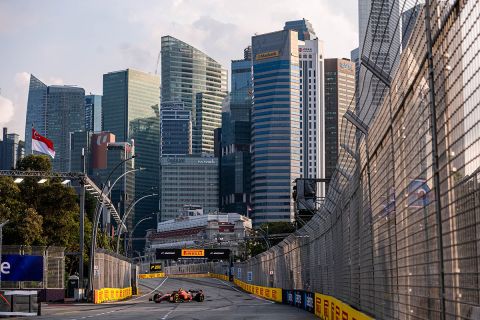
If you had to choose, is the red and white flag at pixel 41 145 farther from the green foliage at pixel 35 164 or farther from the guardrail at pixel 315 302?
the green foliage at pixel 35 164

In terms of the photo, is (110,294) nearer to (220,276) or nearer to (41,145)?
(41,145)

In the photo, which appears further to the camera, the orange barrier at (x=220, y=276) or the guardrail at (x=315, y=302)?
the orange barrier at (x=220, y=276)

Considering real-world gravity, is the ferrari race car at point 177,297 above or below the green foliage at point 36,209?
below

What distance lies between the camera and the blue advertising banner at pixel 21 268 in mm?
49656

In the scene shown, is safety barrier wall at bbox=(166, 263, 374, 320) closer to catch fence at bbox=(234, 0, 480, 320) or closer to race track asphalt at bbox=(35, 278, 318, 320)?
race track asphalt at bbox=(35, 278, 318, 320)

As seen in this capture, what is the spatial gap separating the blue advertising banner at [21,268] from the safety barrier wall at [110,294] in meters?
7.01

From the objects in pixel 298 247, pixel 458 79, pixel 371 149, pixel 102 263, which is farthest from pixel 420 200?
pixel 102 263

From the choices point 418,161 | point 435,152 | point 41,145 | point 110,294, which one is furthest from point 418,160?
point 110,294

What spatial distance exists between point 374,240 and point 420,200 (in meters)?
4.69

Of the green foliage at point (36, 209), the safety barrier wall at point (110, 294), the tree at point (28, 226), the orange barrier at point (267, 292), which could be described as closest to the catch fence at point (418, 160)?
the orange barrier at point (267, 292)

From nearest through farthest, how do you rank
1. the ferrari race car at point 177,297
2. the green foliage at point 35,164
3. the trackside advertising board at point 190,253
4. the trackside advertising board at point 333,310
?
the trackside advertising board at point 333,310 → the ferrari race car at point 177,297 → the green foliage at point 35,164 → the trackside advertising board at point 190,253

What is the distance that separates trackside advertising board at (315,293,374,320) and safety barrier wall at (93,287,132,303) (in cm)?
2562

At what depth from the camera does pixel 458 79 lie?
6.31 metres

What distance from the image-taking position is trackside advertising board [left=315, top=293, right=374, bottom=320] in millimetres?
17766
